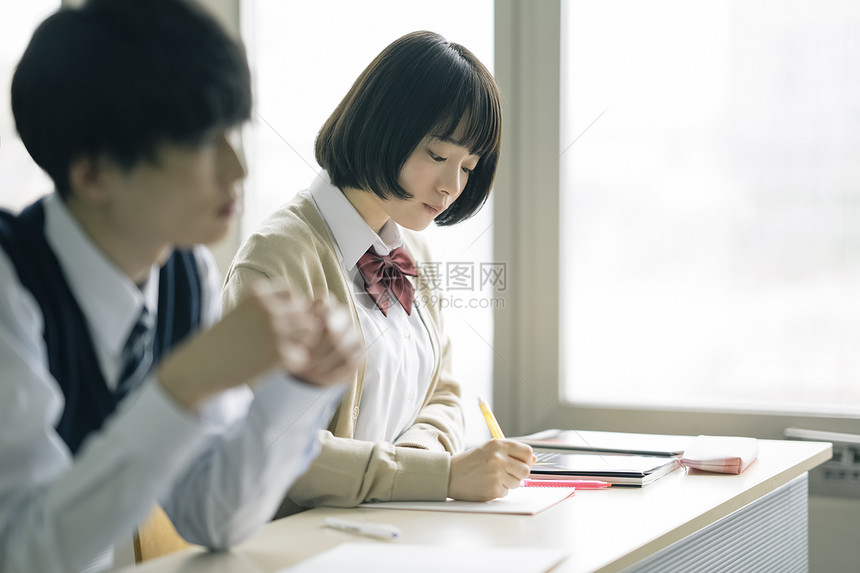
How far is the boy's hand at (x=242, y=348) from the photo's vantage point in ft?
2.28

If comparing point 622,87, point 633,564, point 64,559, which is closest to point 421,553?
A: point 633,564

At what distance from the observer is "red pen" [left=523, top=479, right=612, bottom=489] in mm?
1328

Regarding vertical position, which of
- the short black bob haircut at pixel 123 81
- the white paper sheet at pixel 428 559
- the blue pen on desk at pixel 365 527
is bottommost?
the blue pen on desk at pixel 365 527

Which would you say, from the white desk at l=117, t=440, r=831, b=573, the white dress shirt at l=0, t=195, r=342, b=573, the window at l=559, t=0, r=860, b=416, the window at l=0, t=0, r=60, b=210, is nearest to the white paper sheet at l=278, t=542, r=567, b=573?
the white desk at l=117, t=440, r=831, b=573

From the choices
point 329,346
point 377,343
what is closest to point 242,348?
point 329,346

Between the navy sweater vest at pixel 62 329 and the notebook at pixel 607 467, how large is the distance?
2.55 feet

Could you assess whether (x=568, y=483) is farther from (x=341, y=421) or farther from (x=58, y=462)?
(x=58, y=462)

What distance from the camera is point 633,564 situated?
0.99 m

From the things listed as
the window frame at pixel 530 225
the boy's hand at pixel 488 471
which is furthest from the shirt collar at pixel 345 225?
the window frame at pixel 530 225

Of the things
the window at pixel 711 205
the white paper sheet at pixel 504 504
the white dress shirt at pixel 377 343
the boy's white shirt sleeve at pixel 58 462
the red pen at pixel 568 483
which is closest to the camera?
the boy's white shirt sleeve at pixel 58 462

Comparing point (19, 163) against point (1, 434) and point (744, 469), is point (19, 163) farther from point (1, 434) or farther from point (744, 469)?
point (744, 469)

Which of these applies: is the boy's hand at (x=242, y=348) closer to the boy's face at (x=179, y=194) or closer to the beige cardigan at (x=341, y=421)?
the boy's face at (x=179, y=194)

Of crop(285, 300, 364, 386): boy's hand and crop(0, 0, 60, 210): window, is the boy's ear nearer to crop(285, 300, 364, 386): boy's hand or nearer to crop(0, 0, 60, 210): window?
crop(285, 300, 364, 386): boy's hand

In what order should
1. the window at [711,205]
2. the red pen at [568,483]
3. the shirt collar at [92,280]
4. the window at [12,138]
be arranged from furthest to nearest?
the window at [12,138], the window at [711,205], the red pen at [568,483], the shirt collar at [92,280]
